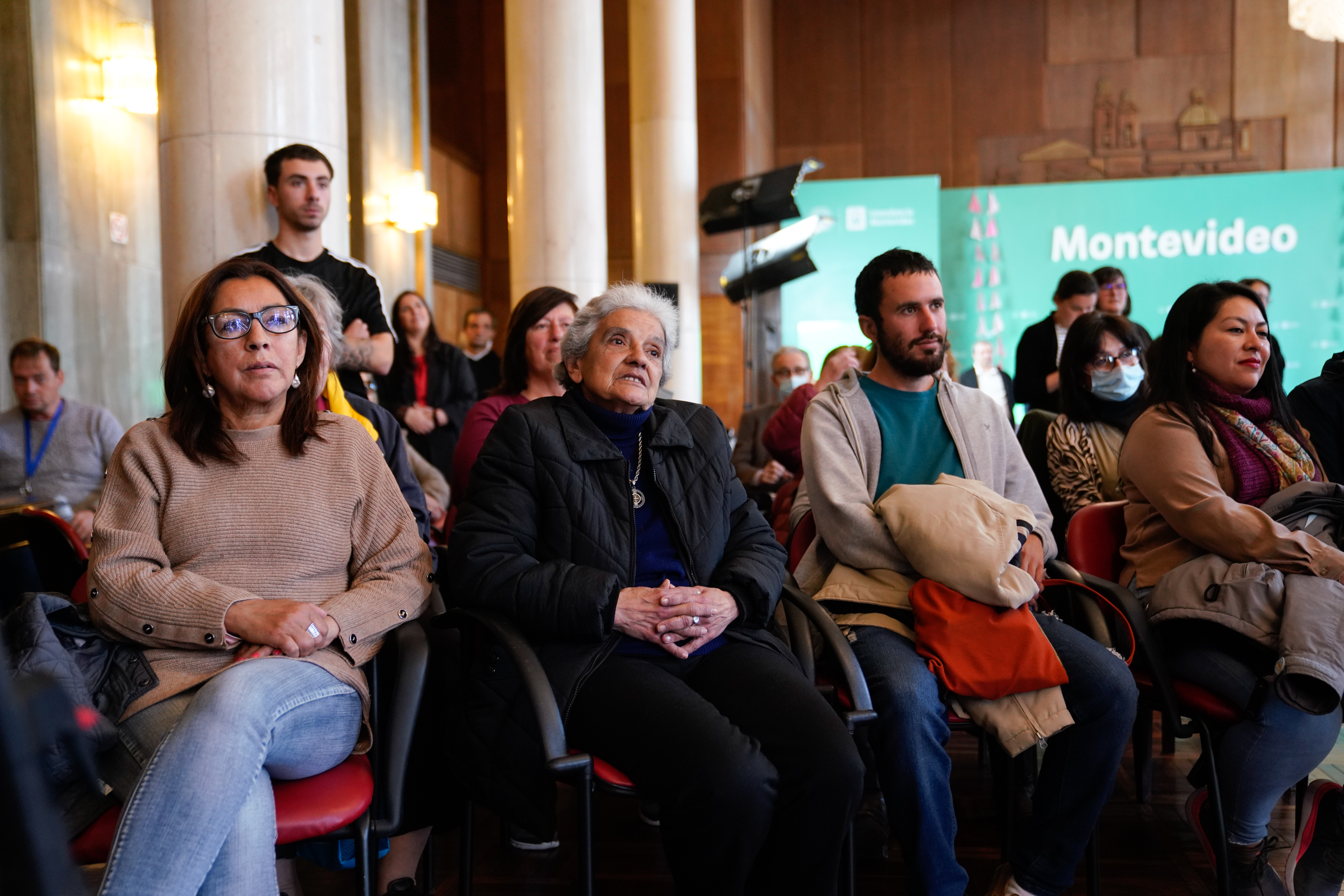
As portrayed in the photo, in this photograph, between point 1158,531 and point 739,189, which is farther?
point 739,189

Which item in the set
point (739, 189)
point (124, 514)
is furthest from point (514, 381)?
point (739, 189)

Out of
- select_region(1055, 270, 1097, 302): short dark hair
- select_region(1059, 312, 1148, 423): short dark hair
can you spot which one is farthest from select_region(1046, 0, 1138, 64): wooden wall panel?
select_region(1059, 312, 1148, 423): short dark hair

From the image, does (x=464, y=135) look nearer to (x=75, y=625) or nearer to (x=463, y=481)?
(x=463, y=481)

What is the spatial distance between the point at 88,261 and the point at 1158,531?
5.00m

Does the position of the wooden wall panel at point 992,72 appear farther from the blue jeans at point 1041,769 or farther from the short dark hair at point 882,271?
the blue jeans at point 1041,769

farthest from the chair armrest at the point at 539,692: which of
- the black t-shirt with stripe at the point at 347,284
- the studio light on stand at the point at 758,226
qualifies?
the studio light on stand at the point at 758,226

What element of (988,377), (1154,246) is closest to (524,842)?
(988,377)

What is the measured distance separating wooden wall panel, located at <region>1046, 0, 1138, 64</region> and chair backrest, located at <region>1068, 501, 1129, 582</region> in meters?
10.6

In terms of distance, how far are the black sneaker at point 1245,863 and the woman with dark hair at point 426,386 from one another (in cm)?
319

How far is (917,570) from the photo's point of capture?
7.29ft

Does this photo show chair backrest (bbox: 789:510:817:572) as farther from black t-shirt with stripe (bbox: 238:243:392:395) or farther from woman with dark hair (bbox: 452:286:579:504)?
black t-shirt with stripe (bbox: 238:243:392:395)

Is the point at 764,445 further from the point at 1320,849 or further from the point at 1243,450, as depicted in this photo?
the point at 1320,849

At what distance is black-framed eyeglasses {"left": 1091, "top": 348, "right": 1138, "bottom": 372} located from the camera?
10.5ft

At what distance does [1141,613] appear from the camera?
225 centimetres
